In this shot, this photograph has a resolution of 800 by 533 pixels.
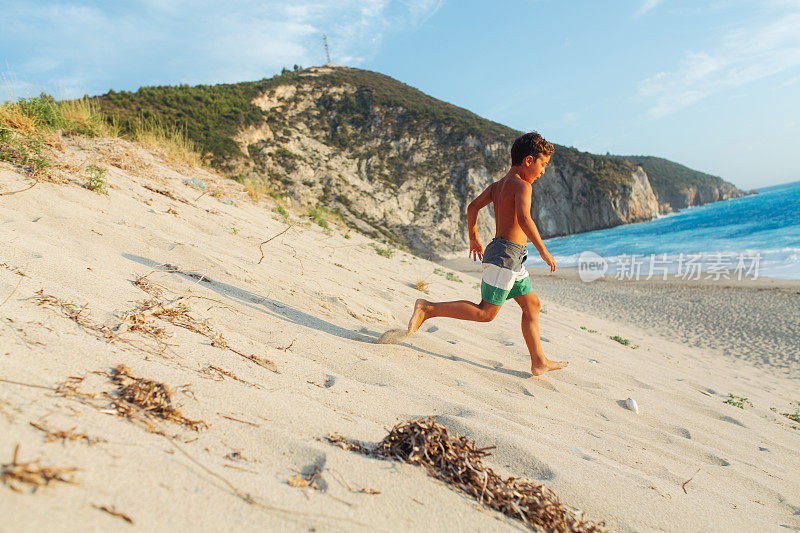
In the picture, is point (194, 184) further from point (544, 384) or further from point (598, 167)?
point (598, 167)

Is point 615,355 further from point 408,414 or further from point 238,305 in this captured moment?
point 238,305

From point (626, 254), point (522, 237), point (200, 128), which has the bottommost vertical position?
point (522, 237)

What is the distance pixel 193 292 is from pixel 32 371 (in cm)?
155

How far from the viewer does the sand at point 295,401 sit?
3.72 feet

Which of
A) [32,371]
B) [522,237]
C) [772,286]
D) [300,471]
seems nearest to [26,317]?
[32,371]

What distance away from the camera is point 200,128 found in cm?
2195

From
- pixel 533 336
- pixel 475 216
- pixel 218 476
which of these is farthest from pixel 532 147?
pixel 218 476

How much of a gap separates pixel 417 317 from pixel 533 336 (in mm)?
975

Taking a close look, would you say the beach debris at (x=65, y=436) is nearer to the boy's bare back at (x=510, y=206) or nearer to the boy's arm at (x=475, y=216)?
the boy's bare back at (x=510, y=206)

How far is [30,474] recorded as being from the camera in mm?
935

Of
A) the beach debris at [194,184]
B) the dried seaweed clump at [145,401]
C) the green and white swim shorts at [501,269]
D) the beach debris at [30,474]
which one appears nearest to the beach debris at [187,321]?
the dried seaweed clump at [145,401]

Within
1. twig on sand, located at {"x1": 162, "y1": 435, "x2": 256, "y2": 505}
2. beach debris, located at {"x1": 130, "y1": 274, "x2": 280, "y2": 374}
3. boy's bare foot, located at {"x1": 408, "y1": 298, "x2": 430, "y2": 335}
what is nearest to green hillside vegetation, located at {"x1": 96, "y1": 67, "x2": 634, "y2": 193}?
beach debris, located at {"x1": 130, "y1": 274, "x2": 280, "y2": 374}

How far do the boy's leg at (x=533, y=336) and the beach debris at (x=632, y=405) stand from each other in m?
0.56

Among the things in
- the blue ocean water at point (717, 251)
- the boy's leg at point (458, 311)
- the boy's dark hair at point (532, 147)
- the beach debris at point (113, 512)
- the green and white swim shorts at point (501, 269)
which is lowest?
the beach debris at point (113, 512)
